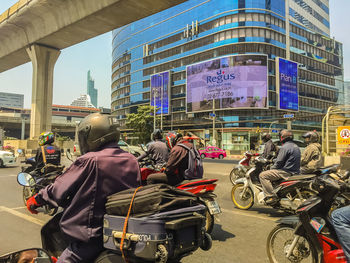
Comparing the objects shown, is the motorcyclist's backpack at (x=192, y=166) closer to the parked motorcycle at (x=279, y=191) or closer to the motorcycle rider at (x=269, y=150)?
the parked motorcycle at (x=279, y=191)

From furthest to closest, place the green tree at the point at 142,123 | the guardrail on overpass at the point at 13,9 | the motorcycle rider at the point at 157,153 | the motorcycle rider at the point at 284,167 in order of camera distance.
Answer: the green tree at the point at 142,123, the guardrail on overpass at the point at 13,9, the motorcycle rider at the point at 157,153, the motorcycle rider at the point at 284,167

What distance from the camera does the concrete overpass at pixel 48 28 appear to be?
15851 mm

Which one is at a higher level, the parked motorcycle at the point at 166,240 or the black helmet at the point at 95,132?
the black helmet at the point at 95,132

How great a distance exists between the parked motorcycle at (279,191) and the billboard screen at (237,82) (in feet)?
147

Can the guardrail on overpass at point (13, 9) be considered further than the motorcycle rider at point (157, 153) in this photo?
Yes

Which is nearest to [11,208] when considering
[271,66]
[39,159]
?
[39,159]

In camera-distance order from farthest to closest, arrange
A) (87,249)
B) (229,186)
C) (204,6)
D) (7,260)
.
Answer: (204,6), (229,186), (87,249), (7,260)

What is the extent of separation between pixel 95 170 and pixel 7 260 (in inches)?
27.7

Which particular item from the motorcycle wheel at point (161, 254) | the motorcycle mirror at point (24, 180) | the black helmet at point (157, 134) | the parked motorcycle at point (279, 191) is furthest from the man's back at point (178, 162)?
the motorcycle wheel at point (161, 254)

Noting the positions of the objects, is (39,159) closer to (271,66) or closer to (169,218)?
(169,218)

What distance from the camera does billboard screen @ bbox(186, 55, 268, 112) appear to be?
49781 mm

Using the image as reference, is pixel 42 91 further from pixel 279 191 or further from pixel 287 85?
pixel 287 85

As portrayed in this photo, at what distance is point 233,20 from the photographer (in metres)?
53.0

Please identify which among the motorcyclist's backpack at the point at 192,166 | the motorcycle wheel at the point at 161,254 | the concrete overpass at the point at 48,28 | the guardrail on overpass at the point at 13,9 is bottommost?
the motorcycle wheel at the point at 161,254
